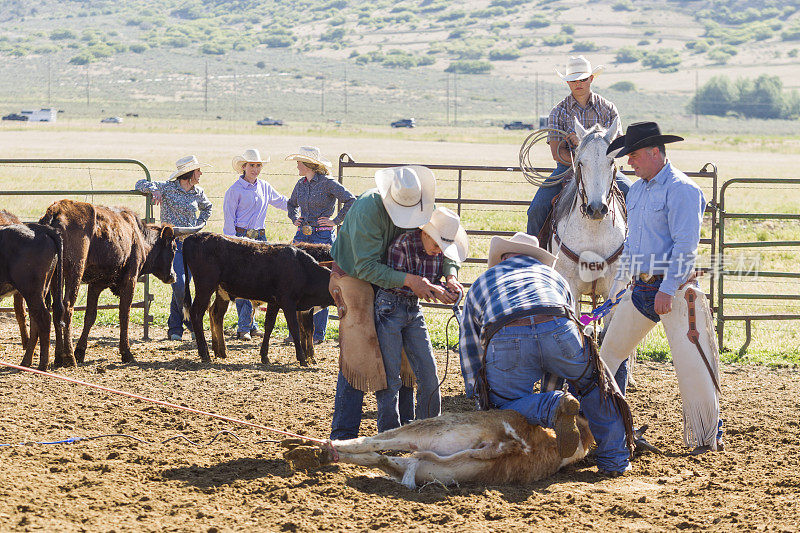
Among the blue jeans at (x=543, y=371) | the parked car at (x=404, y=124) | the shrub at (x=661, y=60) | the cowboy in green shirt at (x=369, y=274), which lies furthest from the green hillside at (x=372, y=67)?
the blue jeans at (x=543, y=371)

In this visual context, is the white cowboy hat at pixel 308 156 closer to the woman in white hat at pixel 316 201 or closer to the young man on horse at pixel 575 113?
the woman in white hat at pixel 316 201

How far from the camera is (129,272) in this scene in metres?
8.77

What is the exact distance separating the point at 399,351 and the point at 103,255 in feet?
13.0

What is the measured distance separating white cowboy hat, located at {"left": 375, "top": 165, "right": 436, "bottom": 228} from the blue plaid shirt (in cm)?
50

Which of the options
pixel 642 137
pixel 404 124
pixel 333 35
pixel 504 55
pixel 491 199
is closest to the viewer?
pixel 642 137

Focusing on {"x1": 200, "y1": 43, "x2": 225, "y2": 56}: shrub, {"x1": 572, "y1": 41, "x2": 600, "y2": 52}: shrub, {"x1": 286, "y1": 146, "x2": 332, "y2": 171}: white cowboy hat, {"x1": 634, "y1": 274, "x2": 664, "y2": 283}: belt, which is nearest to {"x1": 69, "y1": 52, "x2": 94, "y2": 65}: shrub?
{"x1": 200, "y1": 43, "x2": 225, "y2": 56}: shrub

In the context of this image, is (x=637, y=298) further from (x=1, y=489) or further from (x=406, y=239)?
(x=1, y=489)

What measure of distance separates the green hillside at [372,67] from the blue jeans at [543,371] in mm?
86255

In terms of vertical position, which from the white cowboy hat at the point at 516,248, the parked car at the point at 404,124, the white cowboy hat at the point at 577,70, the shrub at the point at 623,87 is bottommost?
the white cowboy hat at the point at 516,248

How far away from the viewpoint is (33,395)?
6961 millimetres

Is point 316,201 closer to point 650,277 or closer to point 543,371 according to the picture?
point 650,277

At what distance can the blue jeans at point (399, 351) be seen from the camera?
18.2 ft

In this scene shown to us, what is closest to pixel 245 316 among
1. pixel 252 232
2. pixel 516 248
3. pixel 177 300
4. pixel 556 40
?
pixel 177 300

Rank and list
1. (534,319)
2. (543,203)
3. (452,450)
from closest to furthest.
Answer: (452,450) < (534,319) < (543,203)
